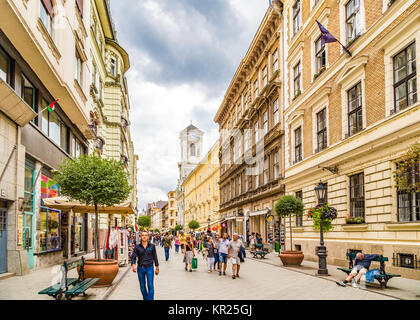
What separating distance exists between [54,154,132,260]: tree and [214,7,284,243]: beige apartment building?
16346mm

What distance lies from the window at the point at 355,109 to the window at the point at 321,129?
9.26ft

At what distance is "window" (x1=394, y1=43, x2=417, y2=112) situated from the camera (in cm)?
1473

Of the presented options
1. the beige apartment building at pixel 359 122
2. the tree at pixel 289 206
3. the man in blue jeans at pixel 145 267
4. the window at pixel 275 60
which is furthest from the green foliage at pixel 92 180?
the window at pixel 275 60

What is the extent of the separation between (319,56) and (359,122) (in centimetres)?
625

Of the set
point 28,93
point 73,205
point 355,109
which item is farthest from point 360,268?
point 28,93

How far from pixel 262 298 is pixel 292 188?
56.0 feet

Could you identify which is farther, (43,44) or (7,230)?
(43,44)

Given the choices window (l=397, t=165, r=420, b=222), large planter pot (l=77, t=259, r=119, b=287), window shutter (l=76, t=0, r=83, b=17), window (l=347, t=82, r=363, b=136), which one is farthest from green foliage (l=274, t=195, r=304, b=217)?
window shutter (l=76, t=0, r=83, b=17)

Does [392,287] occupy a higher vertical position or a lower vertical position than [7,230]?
lower

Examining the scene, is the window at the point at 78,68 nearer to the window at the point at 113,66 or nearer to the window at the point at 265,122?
the window at the point at 265,122

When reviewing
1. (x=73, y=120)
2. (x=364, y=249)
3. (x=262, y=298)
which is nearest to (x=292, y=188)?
(x=364, y=249)

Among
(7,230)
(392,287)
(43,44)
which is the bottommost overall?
(392,287)

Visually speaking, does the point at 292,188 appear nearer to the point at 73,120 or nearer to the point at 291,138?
the point at 291,138
